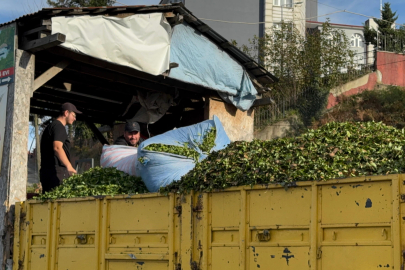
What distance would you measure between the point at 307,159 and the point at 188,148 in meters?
2.01

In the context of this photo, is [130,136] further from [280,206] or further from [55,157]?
[280,206]

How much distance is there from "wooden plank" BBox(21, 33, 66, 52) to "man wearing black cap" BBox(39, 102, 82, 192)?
39.5 inches

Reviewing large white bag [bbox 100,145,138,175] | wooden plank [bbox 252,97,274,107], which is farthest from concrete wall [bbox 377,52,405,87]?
large white bag [bbox 100,145,138,175]

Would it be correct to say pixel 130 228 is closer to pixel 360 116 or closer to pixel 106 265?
pixel 106 265

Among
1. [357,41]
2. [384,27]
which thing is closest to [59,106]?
[384,27]

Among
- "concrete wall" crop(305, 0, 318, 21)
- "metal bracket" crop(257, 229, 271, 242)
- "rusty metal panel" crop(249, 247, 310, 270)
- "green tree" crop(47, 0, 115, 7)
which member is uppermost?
"concrete wall" crop(305, 0, 318, 21)

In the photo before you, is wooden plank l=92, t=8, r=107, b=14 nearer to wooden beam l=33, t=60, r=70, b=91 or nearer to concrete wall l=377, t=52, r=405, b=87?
wooden beam l=33, t=60, r=70, b=91

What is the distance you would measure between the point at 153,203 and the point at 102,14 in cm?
381

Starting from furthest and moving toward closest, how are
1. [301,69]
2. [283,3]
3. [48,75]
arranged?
[283,3] < [301,69] < [48,75]

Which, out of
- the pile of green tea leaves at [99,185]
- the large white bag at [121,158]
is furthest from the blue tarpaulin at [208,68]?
the pile of green tea leaves at [99,185]

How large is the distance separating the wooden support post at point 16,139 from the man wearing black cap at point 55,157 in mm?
334

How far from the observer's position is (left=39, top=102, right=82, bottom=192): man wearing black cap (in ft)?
23.4

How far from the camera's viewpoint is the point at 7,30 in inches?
284

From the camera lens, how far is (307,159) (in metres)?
4.34
